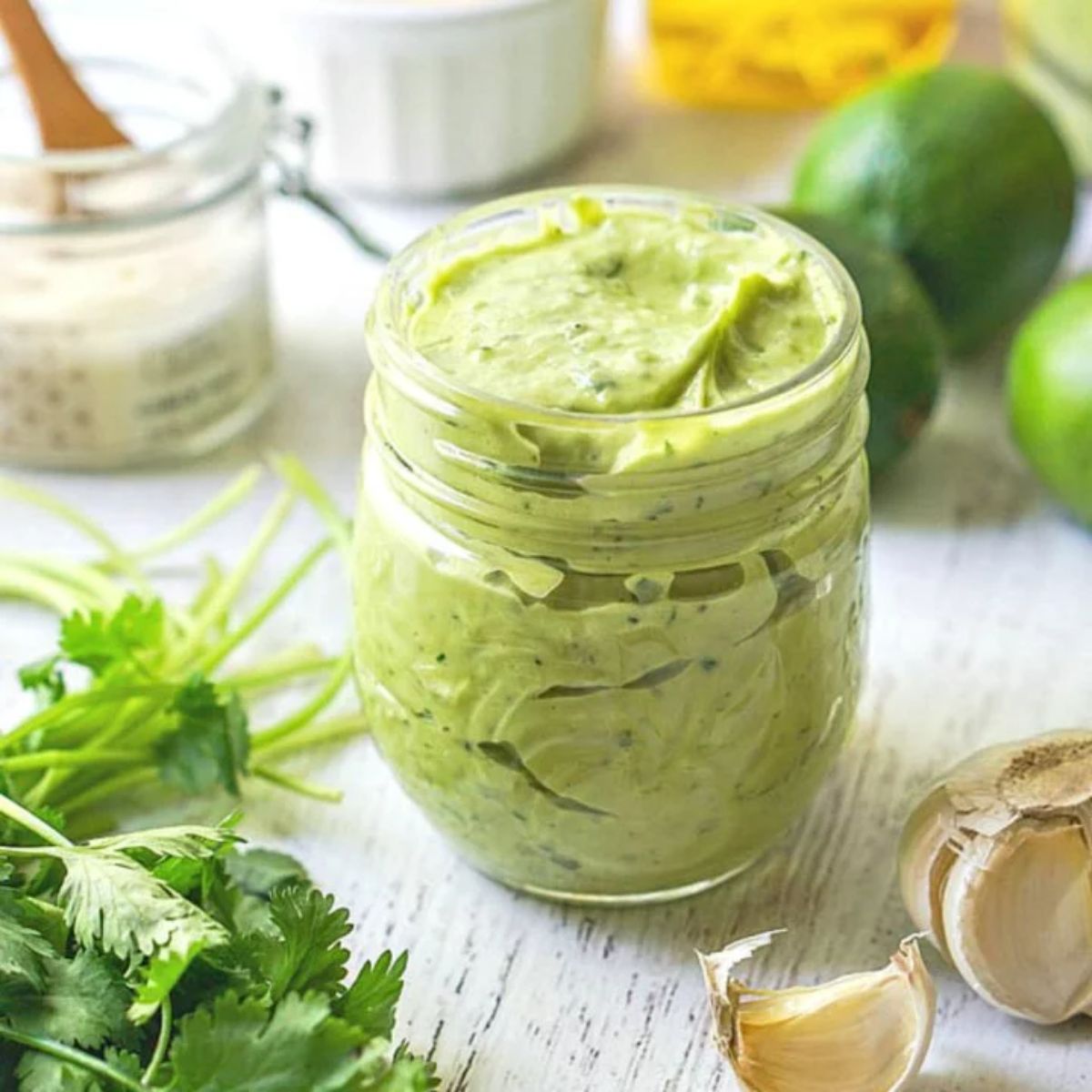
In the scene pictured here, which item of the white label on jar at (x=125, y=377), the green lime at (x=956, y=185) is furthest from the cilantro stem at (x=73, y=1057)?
the green lime at (x=956, y=185)

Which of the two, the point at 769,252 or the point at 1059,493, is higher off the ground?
the point at 769,252

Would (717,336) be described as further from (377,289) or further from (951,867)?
(951,867)

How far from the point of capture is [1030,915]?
887 mm

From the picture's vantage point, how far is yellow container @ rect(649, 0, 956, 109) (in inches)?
66.8

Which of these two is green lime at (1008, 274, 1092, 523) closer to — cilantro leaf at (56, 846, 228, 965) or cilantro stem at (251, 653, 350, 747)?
cilantro stem at (251, 653, 350, 747)

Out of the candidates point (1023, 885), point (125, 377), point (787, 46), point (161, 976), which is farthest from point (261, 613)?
point (787, 46)

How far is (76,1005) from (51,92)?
Answer: 71 centimetres

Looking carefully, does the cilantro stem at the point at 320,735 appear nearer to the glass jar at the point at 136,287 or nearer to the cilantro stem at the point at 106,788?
the cilantro stem at the point at 106,788

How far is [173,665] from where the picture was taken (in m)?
1.09

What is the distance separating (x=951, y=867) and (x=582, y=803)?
7.1 inches

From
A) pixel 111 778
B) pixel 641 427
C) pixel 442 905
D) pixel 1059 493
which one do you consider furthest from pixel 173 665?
pixel 1059 493

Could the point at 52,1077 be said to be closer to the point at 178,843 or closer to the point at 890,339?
the point at 178,843

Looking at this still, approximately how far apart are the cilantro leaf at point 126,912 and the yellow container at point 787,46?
111 cm

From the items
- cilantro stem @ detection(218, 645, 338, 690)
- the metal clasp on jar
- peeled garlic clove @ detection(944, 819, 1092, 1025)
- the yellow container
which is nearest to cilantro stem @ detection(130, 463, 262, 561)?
cilantro stem @ detection(218, 645, 338, 690)
